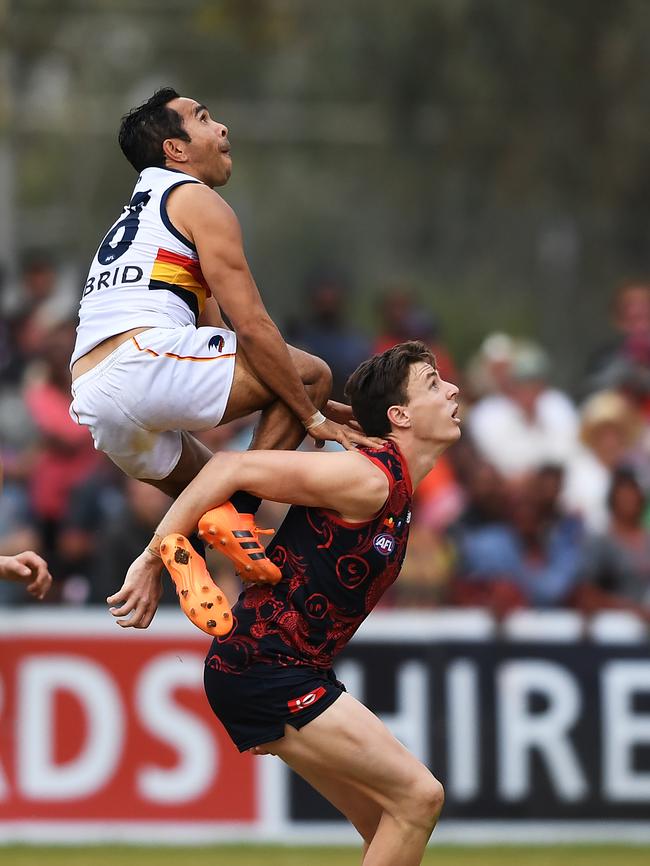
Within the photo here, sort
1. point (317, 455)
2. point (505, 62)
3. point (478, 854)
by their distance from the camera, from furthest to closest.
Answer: point (505, 62) < point (478, 854) < point (317, 455)

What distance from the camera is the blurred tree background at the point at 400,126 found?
63.7 ft

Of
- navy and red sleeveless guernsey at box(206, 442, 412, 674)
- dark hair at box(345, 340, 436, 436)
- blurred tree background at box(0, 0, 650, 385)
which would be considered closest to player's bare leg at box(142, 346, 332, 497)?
dark hair at box(345, 340, 436, 436)

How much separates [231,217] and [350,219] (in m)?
19.3

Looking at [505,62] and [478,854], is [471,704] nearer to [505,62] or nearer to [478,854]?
[478,854]

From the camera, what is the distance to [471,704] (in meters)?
→ 10.7

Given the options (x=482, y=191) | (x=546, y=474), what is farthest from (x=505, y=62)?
(x=546, y=474)

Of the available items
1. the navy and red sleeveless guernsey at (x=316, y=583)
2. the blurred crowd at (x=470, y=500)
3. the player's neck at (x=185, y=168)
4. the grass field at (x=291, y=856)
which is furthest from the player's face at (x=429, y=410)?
the grass field at (x=291, y=856)

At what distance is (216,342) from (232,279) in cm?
24

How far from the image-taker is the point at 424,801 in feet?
20.5

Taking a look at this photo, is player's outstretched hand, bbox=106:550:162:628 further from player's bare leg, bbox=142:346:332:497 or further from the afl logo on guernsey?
the afl logo on guernsey

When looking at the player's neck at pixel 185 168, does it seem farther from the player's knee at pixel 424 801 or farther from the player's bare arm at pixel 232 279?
the player's knee at pixel 424 801

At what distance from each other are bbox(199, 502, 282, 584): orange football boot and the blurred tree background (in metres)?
11.2

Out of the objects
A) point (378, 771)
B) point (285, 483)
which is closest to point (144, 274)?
point (285, 483)

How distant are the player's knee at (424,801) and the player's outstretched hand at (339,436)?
1.21m
